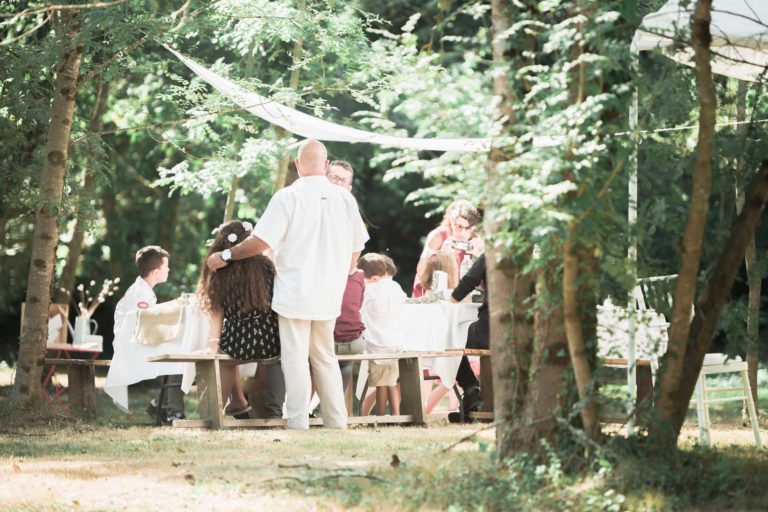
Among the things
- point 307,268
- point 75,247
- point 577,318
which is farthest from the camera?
point 75,247

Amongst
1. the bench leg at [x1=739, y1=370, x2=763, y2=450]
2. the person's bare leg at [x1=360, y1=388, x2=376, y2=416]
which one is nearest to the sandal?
the person's bare leg at [x1=360, y1=388, x2=376, y2=416]

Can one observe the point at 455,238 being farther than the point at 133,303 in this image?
Yes

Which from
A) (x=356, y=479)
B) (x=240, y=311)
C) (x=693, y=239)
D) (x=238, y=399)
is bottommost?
(x=356, y=479)

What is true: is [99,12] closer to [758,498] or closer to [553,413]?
[553,413]

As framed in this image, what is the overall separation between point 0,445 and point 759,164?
4273 millimetres

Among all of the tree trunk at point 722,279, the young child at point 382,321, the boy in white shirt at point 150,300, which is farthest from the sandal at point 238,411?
the tree trunk at point 722,279

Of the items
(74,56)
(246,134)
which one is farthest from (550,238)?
(246,134)

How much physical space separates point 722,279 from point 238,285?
3.54m

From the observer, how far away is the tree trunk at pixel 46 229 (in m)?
9.00

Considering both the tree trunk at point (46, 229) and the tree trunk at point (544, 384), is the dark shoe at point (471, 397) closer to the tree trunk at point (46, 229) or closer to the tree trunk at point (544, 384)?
the tree trunk at point (46, 229)

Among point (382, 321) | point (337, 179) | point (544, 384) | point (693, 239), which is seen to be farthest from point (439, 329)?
point (693, 239)

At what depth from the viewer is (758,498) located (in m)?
4.73

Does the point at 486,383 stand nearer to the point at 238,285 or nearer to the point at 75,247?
the point at 238,285

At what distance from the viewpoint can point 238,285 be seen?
7918 mm
